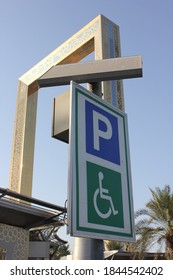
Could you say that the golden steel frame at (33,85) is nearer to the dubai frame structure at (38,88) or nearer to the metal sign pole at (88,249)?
the dubai frame structure at (38,88)

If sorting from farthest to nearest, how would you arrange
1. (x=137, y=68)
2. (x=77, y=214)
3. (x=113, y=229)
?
(x=137, y=68)
(x=113, y=229)
(x=77, y=214)

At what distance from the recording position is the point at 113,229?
1.65 m

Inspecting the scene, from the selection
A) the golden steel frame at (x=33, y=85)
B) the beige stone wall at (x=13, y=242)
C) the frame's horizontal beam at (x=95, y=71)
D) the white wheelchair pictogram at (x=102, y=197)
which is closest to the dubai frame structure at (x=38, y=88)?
the golden steel frame at (x=33, y=85)

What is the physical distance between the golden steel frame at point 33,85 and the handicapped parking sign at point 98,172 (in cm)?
1335

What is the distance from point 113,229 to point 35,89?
1898 cm

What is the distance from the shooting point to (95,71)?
190 cm

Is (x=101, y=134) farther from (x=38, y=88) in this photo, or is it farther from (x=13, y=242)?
(x=38, y=88)

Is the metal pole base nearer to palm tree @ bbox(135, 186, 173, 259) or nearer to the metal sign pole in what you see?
the metal sign pole

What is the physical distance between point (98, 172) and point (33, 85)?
61.5 ft

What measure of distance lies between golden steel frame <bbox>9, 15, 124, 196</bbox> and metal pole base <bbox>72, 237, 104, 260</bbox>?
13665 mm

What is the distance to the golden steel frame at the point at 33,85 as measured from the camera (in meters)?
16.4
